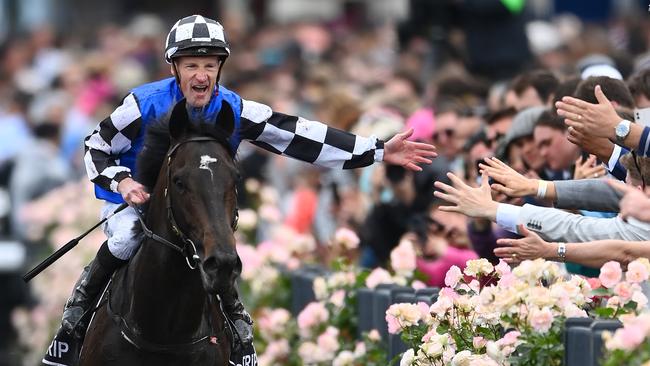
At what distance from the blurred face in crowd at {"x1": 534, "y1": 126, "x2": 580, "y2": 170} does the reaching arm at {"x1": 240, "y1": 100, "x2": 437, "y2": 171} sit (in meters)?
0.99

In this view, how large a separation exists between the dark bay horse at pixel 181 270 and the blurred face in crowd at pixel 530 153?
2112 mm

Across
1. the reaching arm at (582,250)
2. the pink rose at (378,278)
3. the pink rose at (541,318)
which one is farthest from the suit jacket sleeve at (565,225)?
the pink rose at (378,278)

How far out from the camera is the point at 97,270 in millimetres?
8023

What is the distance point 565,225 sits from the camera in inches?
283

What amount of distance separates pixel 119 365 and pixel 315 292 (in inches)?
105

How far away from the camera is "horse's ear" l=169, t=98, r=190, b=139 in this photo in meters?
7.16

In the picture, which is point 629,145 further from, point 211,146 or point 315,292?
point 315,292

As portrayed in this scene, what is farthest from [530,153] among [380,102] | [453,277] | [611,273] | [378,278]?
[380,102]

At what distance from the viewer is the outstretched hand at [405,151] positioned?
8.08 meters

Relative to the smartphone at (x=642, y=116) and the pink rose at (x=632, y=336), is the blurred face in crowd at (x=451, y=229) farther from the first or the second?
the pink rose at (x=632, y=336)

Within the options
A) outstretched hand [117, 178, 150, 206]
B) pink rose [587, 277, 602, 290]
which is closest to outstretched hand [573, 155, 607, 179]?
pink rose [587, 277, 602, 290]

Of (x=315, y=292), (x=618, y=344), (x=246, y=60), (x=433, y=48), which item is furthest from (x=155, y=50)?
(x=618, y=344)

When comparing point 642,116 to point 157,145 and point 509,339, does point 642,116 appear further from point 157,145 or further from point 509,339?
point 157,145

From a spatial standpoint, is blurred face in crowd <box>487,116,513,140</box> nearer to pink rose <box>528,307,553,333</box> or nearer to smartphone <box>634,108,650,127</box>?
smartphone <box>634,108,650,127</box>
